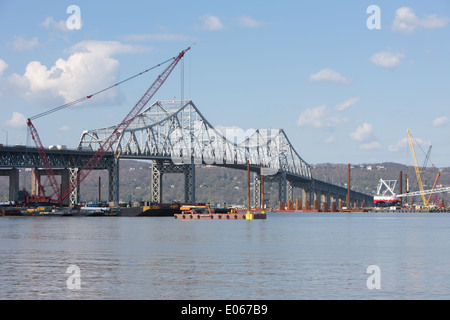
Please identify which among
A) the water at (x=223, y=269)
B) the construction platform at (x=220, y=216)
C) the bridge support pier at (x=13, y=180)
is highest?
the bridge support pier at (x=13, y=180)

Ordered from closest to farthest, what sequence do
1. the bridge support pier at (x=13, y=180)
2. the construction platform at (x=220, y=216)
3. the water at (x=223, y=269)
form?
the water at (x=223, y=269) < the construction platform at (x=220, y=216) < the bridge support pier at (x=13, y=180)

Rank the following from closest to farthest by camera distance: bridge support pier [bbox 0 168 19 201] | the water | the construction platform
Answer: the water < the construction platform < bridge support pier [bbox 0 168 19 201]

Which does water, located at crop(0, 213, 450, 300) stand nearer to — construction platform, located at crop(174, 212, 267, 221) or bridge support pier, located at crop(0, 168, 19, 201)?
construction platform, located at crop(174, 212, 267, 221)

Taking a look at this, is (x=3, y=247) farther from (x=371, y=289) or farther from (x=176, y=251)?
(x=371, y=289)

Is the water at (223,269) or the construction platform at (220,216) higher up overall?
the construction platform at (220,216)

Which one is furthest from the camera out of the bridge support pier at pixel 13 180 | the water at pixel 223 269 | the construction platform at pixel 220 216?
the bridge support pier at pixel 13 180

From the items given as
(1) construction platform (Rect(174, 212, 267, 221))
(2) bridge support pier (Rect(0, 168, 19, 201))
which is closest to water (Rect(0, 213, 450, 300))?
(1) construction platform (Rect(174, 212, 267, 221))

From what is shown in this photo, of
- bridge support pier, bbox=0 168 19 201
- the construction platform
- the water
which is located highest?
bridge support pier, bbox=0 168 19 201

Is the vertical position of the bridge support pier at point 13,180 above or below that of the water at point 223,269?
above

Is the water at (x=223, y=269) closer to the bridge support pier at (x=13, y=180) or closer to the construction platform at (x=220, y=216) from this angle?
the construction platform at (x=220, y=216)

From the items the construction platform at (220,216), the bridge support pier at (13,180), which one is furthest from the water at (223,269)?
the bridge support pier at (13,180)

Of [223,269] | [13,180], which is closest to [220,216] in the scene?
[13,180]

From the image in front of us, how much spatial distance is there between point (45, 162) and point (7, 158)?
410 inches

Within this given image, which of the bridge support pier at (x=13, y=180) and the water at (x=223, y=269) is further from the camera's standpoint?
the bridge support pier at (x=13, y=180)
